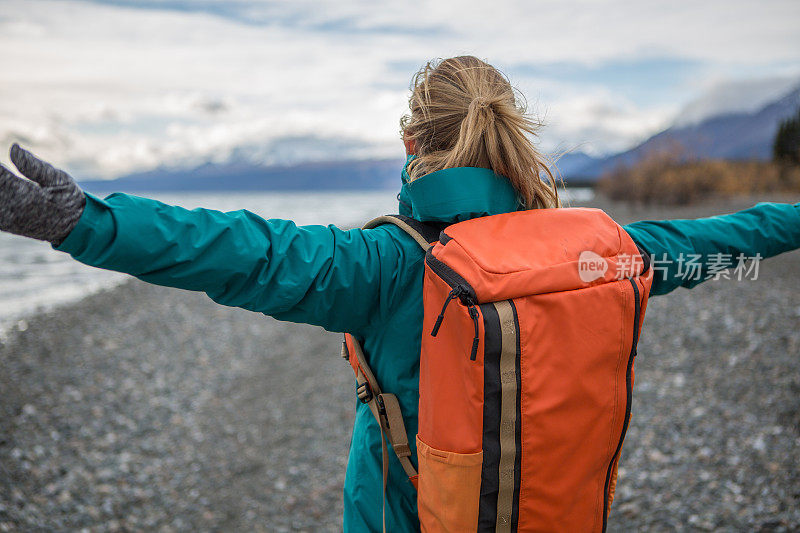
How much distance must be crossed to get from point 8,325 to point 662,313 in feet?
54.6

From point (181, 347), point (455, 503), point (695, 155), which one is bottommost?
point (181, 347)

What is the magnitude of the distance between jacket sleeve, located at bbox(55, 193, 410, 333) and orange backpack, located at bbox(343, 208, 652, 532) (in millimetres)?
237

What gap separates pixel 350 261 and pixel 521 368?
2.24 feet

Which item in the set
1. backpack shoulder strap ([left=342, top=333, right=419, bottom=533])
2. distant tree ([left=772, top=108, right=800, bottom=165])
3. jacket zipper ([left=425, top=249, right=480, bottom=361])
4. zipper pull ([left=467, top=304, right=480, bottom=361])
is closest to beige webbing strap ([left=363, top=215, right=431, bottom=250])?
jacket zipper ([left=425, top=249, right=480, bottom=361])

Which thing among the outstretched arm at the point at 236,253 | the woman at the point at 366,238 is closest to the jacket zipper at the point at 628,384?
the woman at the point at 366,238

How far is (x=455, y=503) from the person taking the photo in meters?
1.79

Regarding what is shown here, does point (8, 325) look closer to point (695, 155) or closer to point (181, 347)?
point (181, 347)

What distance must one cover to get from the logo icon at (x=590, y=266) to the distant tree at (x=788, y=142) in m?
28.0

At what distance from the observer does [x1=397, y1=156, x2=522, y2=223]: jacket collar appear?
6.11 ft

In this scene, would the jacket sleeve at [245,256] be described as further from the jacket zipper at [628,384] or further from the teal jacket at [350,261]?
the jacket zipper at [628,384]

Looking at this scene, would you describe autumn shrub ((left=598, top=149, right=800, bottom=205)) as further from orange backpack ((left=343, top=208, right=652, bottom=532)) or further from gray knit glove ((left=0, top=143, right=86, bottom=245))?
gray knit glove ((left=0, top=143, right=86, bottom=245))

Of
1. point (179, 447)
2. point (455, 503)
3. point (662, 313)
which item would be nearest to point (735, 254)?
point (455, 503)

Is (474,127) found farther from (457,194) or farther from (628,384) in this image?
(628,384)

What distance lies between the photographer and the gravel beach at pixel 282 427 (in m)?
5.47
